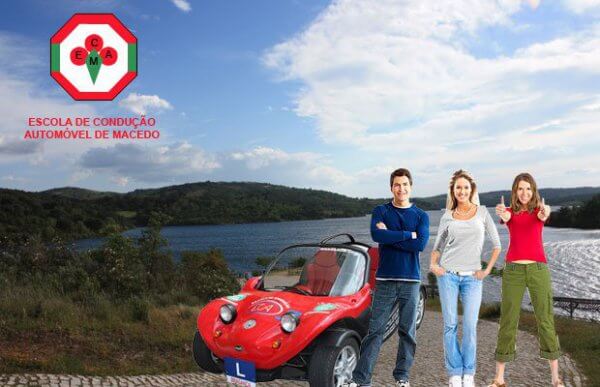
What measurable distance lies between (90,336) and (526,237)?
8.12 meters

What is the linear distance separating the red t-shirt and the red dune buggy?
2.07m

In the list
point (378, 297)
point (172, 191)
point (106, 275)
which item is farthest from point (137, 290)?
point (172, 191)

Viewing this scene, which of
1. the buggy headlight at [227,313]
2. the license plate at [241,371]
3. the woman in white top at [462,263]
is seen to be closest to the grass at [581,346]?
the woman in white top at [462,263]

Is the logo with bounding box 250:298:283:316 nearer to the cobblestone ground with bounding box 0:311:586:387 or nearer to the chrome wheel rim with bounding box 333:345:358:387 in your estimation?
the chrome wheel rim with bounding box 333:345:358:387

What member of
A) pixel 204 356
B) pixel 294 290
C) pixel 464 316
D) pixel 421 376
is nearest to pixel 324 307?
pixel 294 290

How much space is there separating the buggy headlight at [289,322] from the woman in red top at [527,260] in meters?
2.47

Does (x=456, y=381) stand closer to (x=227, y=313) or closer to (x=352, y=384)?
(x=352, y=384)

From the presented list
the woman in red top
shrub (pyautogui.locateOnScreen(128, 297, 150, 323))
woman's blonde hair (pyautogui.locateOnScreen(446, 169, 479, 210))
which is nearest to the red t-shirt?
the woman in red top

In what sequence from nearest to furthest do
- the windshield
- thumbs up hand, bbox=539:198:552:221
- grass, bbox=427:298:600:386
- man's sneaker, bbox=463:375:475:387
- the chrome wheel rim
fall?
thumbs up hand, bbox=539:198:552:221 < man's sneaker, bbox=463:375:475:387 < the chrome wheel rim < the windshield < grass, bbox=427:298:600:386

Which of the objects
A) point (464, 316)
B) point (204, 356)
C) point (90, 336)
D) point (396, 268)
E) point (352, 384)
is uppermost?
point (396, 268)

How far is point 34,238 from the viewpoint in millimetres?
15805

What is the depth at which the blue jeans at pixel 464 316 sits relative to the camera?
5773mm

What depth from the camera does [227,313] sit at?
6.33 metres

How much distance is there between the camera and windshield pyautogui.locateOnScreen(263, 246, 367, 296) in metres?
6.90
